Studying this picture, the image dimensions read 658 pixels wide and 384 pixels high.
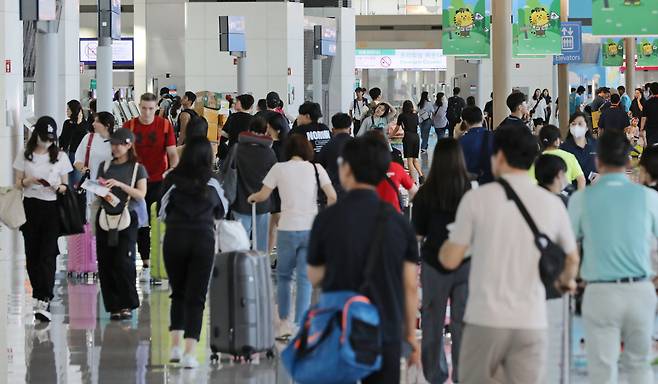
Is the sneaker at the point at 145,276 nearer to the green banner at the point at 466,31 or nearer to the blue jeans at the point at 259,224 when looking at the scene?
the blue jeans at the point at 259,224

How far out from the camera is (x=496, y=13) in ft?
68.3

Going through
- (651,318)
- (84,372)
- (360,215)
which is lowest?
(84,372)

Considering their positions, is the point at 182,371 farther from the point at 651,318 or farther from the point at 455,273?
the point at 651,318

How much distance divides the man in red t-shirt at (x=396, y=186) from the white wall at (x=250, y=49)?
81.2 feet

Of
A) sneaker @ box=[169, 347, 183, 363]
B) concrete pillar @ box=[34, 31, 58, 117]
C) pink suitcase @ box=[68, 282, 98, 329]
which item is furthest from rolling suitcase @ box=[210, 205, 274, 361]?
concrete pillar @ box=[34, 31, 58, 117]

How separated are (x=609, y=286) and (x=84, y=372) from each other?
3928 millimetres

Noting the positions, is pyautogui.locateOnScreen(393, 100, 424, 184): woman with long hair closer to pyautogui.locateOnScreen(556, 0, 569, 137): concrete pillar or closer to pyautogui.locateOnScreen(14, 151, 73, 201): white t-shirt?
pyautogui.locateOnScreen(556, 0, 569, 137): concrete pillar

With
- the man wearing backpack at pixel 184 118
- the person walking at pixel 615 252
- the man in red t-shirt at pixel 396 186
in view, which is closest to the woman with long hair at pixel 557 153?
the man in red t-shirt at pixel 396 186

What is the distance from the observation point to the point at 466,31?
34.7 meters

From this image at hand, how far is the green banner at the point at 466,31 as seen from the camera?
3447 centimetres

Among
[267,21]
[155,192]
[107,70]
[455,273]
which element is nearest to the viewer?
[455,273]

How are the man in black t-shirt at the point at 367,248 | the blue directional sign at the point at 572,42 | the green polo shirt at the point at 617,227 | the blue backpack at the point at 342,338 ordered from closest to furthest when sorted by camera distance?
the blue backpack at the point at 342,338, the man in black t-shirt at the point at 367,248, the green polo shirt at the point at 617,227, the blue directional sign at the point at 572,42

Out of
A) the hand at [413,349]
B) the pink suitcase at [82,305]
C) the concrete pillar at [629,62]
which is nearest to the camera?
the hand at [413,349]

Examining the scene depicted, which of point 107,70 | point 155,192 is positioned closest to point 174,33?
point 107,70
